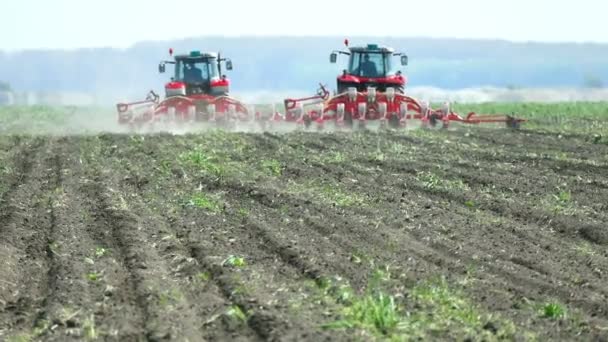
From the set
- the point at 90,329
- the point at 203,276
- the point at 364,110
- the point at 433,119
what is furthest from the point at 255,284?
the point at 433,119

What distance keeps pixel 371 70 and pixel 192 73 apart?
613 cm

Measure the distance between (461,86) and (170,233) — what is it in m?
69.3

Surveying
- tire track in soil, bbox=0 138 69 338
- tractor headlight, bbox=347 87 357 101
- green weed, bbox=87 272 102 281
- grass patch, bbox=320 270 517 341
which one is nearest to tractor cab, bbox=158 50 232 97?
tractor headlight, bbox=347 87 357 101

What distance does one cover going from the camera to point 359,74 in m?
34.6

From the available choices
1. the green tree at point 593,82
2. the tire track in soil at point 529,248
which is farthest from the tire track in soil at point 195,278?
the green tree at point 593,82

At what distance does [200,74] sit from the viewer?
36562 mm

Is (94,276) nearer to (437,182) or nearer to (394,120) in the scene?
(437,182)

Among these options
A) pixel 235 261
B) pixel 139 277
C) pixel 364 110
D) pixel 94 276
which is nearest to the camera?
pixel 139 277

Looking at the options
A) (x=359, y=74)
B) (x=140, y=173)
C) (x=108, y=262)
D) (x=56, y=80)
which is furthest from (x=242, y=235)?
(x=56, y=80)

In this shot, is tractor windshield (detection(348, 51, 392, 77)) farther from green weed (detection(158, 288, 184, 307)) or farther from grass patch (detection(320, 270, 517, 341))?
green weed (detection(158, 288, 184, 307))

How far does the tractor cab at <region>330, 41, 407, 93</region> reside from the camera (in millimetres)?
34188

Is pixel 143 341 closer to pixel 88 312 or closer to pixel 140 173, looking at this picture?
pixel 88 312

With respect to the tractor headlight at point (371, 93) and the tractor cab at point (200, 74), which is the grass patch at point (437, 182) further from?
the tractor cab at point (200, 74)

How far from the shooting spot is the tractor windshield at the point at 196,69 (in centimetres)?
3650
